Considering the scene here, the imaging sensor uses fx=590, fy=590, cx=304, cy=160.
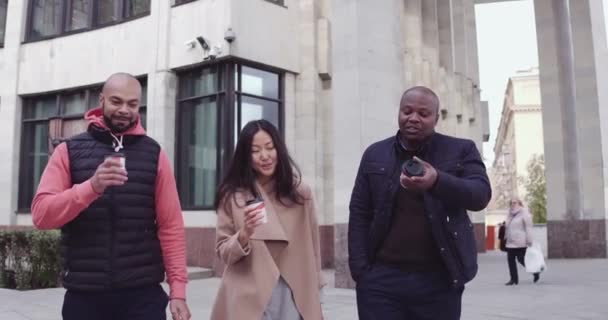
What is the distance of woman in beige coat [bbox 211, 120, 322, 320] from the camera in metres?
3.15

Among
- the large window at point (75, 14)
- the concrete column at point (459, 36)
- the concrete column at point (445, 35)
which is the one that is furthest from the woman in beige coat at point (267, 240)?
the concrete column at point (459, 36)

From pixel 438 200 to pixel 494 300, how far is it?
7.18 metres

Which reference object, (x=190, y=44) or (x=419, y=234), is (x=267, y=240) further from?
(x=190, y=44)

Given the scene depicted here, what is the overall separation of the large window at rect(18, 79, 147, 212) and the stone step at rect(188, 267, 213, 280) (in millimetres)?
6551

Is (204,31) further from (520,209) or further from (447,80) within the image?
(447,80)

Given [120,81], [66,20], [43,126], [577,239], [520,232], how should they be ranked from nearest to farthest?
[120,81] < [520,232] < [66,20] < [43,126] < [577,239]

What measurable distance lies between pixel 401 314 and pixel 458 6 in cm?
2691

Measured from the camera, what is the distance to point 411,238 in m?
3.17

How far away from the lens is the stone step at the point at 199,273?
1315 centimetres

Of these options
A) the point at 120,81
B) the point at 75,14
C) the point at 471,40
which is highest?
the point at 471,40

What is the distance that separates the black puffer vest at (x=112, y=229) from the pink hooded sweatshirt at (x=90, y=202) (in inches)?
1.5

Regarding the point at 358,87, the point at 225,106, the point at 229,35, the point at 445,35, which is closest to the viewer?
the point at 358,87

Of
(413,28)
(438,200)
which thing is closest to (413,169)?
(438,200)

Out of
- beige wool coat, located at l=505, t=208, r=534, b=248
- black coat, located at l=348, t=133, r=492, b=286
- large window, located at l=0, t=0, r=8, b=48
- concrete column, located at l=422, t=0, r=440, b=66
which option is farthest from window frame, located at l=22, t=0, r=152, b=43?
black coat, located at l=348, t=133, r=492, b=286
